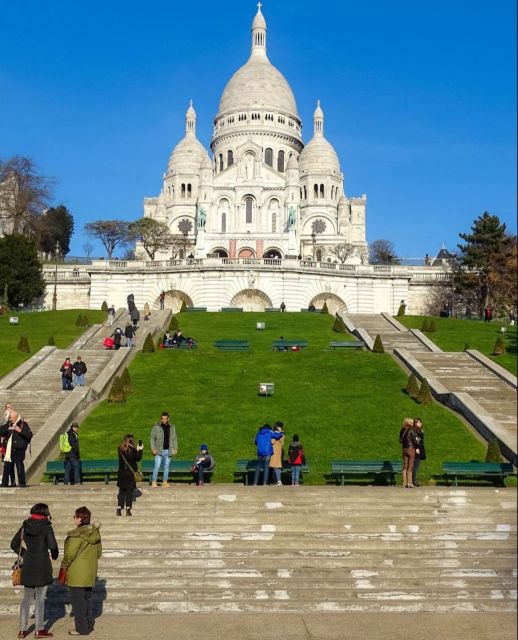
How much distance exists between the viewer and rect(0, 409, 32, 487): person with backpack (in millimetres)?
17484

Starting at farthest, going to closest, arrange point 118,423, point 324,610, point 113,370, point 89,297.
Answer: point 89,297 < point 113,370 < point 118,423 < point 324,610

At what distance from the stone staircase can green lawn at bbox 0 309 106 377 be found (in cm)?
1806

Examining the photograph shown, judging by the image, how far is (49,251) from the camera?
10538cm

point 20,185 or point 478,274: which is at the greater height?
point 20,185

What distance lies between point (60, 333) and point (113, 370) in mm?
13398

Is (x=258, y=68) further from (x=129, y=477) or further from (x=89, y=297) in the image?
(x=129, y=477)

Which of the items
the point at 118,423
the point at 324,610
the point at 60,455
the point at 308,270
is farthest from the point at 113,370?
the point at 308,270

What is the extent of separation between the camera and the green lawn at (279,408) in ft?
74.8

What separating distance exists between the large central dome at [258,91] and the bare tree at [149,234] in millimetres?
32335

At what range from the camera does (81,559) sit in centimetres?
1100

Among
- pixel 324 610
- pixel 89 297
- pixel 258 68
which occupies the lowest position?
pixel 324 610

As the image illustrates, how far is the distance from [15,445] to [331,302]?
5220 centimetres

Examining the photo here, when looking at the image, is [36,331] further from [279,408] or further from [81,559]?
[81,559]

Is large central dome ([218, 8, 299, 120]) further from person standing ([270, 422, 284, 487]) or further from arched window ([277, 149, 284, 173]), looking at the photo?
person standing ([270, 422, 284, 487])
